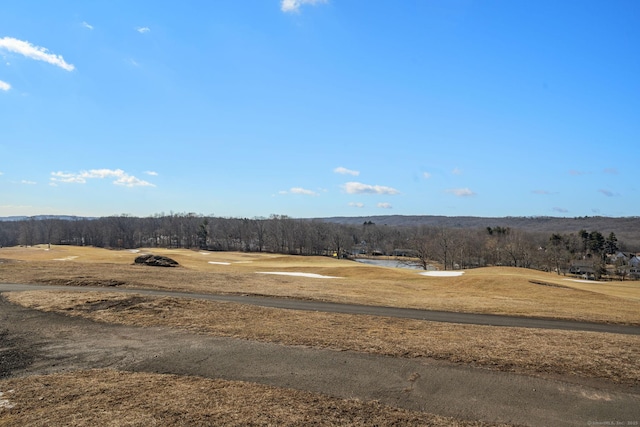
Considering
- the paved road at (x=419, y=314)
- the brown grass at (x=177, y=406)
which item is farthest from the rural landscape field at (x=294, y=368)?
the paved road at (x=419, y=314)

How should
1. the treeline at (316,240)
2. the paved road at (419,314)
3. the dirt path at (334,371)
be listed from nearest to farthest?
the dirt path at (334,371)
the paved road at (419,314)
the treeline at (316,240)

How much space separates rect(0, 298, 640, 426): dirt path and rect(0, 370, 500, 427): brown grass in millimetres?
467

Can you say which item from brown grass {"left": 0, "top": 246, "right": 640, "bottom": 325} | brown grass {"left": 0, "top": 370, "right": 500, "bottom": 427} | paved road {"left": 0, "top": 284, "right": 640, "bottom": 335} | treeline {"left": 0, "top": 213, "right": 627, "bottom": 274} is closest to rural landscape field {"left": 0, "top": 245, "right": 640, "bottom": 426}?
brown grass {"left": 0, "top": 370, "right": 500, "bottom": 427}

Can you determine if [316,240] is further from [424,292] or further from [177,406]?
[177,406]

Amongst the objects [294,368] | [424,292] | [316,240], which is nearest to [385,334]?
[294,368]

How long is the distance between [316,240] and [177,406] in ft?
383

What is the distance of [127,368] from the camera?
333 inches

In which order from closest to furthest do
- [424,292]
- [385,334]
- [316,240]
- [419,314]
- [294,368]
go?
[294,368] → [385,334] → [419,314] → [424,292] → [316,240]

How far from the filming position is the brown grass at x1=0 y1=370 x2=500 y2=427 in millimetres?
5949

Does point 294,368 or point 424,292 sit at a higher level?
point 294,368

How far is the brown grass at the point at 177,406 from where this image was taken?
5949 mm

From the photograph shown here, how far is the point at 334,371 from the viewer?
8.26 meters

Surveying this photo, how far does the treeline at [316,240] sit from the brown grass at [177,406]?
273ft

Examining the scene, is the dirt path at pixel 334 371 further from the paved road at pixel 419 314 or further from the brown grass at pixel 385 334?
the paved road at pixel 419 314
